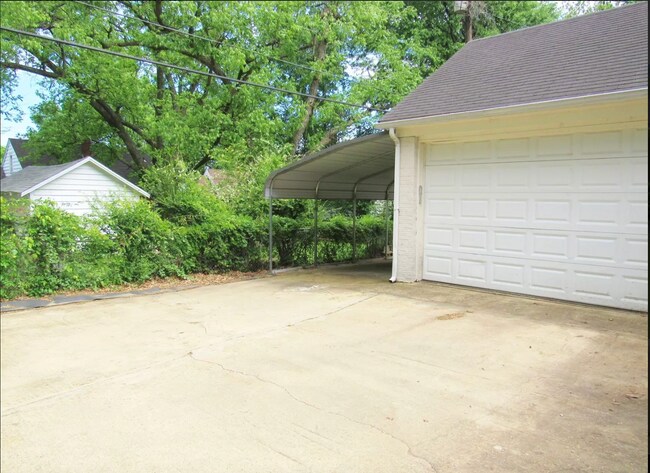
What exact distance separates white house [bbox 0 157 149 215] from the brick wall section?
7.98 m

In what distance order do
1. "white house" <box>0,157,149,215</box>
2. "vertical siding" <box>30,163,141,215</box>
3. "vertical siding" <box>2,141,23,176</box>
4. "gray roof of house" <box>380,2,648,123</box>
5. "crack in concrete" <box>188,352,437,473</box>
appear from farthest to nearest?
"vertical siding" <box>2,141,23,176</box>
"vertical siding" <box>30,163,141,215</box>
"white house" <box>0,157,149,215</box>
"gray roof of house" <box>380,2,648,123</box>
"crack in concrete" <box>188,352,437,473</box>

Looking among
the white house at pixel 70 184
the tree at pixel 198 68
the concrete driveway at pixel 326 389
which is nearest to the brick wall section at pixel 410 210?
the concrete driveway at pixel 326 389

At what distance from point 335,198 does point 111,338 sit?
6.98 meters

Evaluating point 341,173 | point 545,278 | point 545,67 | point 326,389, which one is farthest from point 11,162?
point 326,389

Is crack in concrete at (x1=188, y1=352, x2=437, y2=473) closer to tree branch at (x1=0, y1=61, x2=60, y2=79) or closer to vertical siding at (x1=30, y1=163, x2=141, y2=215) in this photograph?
vertical siding at (x1=30, y1=163, x2=141, y2=215)

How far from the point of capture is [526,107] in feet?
22.4

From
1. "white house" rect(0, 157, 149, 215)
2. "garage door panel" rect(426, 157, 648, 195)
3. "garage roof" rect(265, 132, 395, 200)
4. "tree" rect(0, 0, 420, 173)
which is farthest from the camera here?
"tree" rect(0, 0, 420, 173)

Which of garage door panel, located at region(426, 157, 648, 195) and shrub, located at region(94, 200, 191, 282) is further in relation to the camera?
shrub, located at region(94, 200, 191, 282)

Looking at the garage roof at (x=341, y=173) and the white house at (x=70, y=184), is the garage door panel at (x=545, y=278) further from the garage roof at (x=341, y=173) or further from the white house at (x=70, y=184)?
the white house at (x=70, y=184)

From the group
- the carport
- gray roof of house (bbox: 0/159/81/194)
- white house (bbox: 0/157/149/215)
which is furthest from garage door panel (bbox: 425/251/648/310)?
gray roof of house (bbox: 0/159/81/194)

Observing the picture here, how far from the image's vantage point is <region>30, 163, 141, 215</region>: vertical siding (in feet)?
45.9

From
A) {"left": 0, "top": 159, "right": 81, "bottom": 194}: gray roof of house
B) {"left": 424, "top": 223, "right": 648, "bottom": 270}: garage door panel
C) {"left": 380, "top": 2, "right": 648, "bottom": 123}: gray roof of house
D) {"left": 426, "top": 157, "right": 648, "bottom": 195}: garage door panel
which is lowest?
{"left": 424, "top": 223, "right": 648, "bottom": 270}: garage door panel

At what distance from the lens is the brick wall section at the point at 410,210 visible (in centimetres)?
861

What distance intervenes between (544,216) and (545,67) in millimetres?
2518
